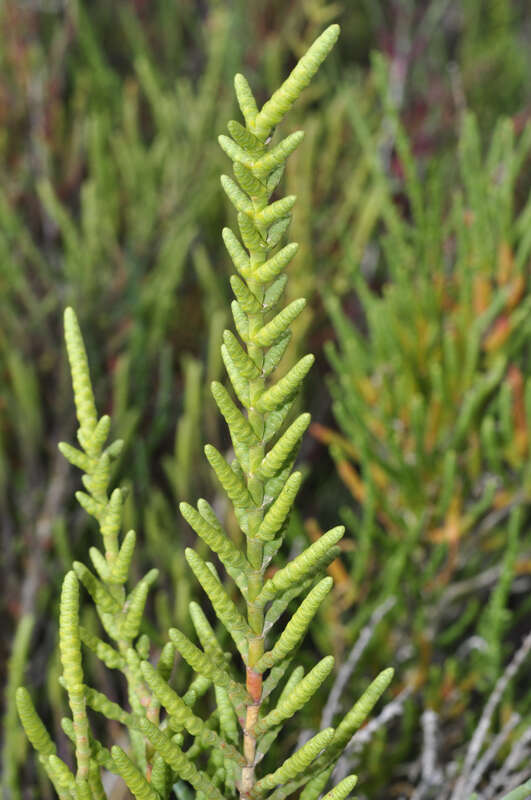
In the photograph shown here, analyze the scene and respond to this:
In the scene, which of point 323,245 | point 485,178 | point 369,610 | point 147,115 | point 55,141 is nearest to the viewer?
point 369,610

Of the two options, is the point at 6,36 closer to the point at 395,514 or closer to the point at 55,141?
the point at 55,141

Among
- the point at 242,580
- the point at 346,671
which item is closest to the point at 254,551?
the point at 242,580

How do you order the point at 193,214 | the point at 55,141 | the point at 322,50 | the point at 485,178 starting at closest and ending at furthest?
1. the point at 322,50
2. the point at 485,178
3. the point at 193,214
4. the point at 55,141

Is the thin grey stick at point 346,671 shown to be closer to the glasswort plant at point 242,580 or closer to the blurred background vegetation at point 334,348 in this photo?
the blurred background vegetation at point 334,348

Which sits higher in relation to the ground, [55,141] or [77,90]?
[77,90]

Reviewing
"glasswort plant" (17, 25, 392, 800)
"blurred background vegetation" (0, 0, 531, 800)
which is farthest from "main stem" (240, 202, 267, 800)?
"blurred background vegetation" (0, 0, 531, 800)

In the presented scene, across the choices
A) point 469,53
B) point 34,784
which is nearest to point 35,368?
point 34,784

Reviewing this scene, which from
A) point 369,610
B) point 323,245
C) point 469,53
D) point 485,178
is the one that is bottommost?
point 369,610
